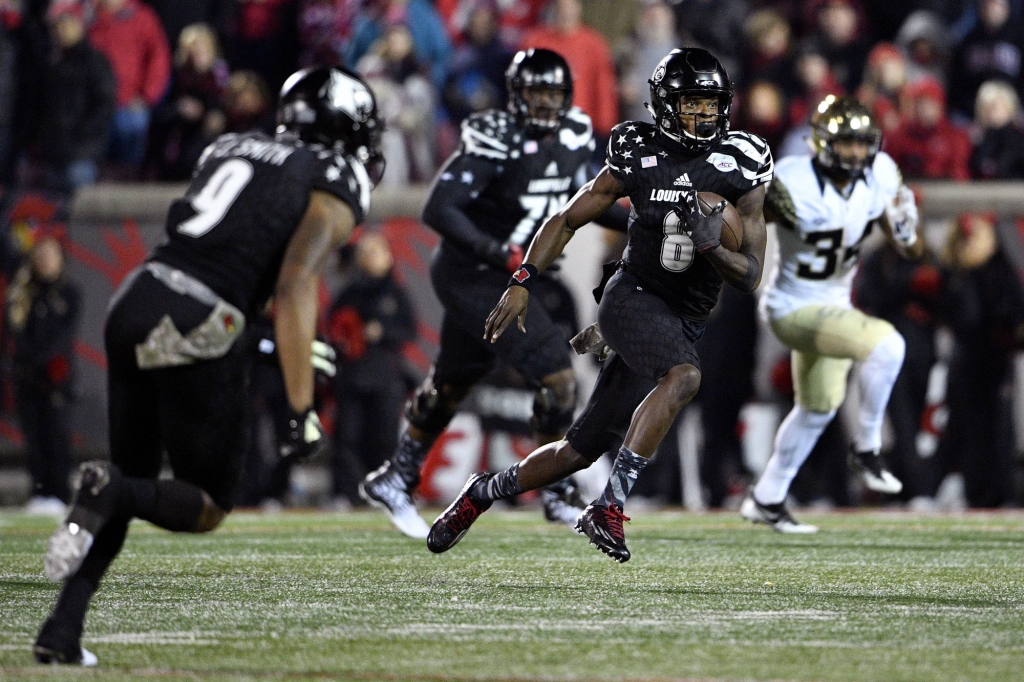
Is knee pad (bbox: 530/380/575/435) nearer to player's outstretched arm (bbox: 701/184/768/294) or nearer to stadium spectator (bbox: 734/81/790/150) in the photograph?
player's outstretched arm (bbox: 701/184/768/294)

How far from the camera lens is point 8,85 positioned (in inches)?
451

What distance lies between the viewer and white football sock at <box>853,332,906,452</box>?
7.41 metres

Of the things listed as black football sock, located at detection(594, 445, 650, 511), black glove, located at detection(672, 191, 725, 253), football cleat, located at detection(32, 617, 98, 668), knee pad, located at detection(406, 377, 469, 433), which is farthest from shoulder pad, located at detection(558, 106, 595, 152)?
football cleat, located at detection(32, 617, 98, 668)

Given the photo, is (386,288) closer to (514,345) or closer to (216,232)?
(514,345)

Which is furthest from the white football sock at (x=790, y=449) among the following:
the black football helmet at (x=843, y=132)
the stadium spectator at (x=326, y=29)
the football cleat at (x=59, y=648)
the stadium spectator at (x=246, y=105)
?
the stadium spectator at (x=326, y=29)

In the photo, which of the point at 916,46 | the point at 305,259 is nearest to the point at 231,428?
the point at 305,259

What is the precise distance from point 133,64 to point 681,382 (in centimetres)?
737

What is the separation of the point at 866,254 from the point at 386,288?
10.00 ft

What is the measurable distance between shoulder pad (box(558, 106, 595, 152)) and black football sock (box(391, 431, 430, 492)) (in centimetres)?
150

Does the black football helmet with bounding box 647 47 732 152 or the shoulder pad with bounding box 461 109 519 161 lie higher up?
the black football helmet with bounding box 647 47 732 152

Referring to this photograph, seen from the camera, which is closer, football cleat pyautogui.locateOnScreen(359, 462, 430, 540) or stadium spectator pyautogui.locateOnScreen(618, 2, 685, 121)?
football cleat pyautogui.locateOnScreen(359, 462, 430, 540)

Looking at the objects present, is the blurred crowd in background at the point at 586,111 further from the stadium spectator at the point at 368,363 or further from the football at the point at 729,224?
the football at the point at 729,224

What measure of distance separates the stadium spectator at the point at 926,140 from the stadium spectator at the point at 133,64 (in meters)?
5.05

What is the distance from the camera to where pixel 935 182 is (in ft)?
35.2
